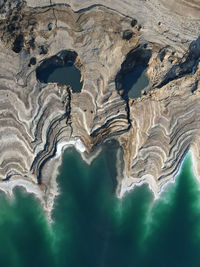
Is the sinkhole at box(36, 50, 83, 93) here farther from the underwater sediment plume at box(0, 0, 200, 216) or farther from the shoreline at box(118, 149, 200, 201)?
the shoreline at box(118, 149, 200, 201)

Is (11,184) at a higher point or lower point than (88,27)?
lower

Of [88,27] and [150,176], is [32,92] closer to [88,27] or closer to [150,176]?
[88,27]

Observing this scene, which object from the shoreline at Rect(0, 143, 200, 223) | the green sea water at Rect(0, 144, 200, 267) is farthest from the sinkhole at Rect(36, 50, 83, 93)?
the green sea water at Rect(0, 144, 200, 267)

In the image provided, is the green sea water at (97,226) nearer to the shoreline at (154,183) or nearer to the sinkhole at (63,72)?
the shoreline at (154,183)

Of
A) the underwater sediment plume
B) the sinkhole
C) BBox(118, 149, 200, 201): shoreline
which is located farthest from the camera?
BBox(118, 149, 200, 201): shoreline

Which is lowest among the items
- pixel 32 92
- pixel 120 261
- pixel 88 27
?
pixel 120 261

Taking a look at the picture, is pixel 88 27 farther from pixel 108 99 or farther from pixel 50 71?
pixel 108 99

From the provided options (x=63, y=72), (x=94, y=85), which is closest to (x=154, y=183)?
(x=94, y=85)

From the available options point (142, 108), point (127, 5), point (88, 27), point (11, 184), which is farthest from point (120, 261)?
point (127, 5)
